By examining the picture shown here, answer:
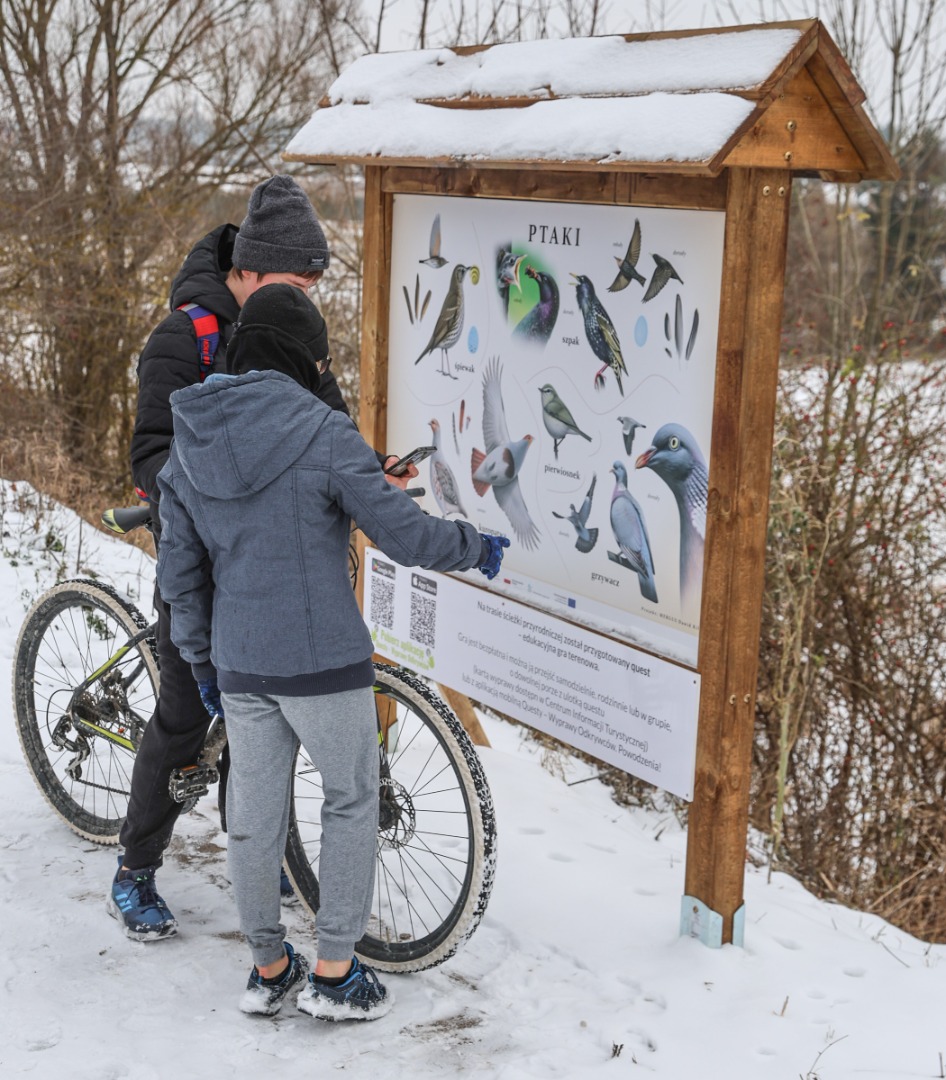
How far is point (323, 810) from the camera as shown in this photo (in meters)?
3.03

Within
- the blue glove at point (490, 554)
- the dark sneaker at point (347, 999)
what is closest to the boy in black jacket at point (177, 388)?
the blue glove at point (490, 554)

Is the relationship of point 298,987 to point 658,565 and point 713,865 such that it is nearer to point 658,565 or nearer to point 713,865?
point 713,865

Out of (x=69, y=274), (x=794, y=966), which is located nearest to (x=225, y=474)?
(x=794, y=966)

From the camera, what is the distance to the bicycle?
317cm

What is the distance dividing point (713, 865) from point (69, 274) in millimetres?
9770

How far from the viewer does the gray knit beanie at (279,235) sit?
325cm

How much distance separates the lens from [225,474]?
2713 mm

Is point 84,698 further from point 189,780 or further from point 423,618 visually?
point 423,618

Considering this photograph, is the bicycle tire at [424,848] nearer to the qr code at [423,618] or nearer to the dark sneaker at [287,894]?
the dark sneaker at [287,894]

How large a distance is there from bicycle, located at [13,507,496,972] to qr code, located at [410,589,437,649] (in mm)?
323

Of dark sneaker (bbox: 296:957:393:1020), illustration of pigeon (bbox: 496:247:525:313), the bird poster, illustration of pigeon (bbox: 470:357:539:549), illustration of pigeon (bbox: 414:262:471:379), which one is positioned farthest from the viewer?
illustration of pigeon (bbox: 414:262:471:379)

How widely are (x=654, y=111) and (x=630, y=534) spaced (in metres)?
1.15

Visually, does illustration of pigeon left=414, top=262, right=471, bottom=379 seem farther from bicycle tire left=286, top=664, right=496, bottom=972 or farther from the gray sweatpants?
the gray sweatpants

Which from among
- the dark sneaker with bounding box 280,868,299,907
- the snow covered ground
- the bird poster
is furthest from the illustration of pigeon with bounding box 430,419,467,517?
the dark sneaker with bounding box 280,868,299,907
